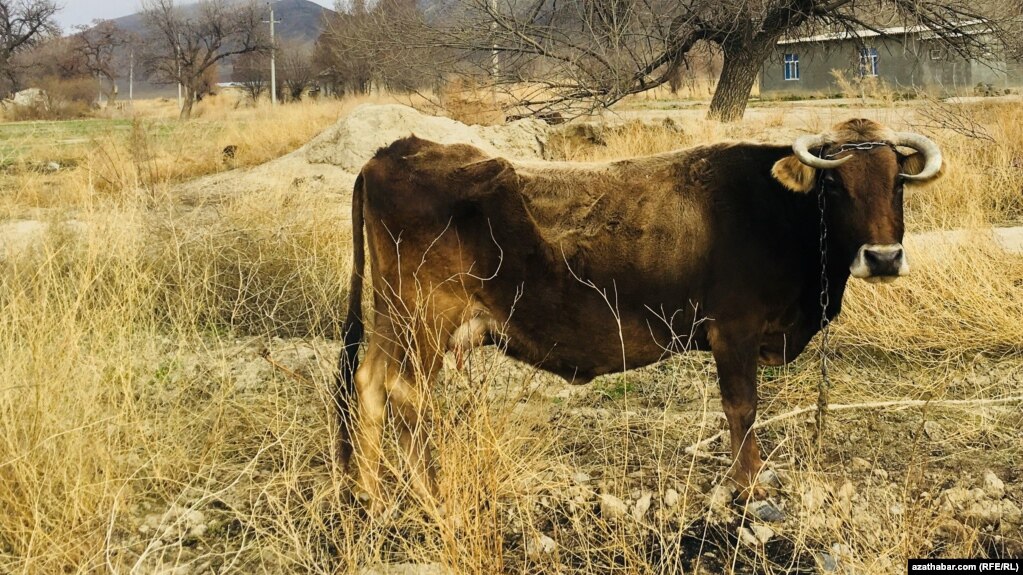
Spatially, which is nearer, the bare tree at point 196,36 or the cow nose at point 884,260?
the cow nose at point 884,260

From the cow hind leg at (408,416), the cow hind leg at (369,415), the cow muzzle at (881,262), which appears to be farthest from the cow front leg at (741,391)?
the cow hind leg at (369,415)

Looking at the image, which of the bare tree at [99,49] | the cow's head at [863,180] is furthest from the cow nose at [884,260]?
the bare tree at [99,49]

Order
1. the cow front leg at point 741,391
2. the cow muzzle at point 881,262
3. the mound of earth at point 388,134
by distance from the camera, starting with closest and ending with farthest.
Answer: the cow muzzle at point 881,262 < the cow front leg at point 741,391 < the mound of earth at point 388,134

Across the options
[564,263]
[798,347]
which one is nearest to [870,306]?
[798,347]

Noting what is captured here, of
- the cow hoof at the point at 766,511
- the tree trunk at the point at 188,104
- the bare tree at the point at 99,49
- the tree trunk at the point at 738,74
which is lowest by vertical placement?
the cow hoof at the point at 766,511

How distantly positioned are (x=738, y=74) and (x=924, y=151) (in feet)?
47.7

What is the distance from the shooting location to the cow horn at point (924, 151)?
3877 millimetres

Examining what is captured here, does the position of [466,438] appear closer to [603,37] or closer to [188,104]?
[603,37]

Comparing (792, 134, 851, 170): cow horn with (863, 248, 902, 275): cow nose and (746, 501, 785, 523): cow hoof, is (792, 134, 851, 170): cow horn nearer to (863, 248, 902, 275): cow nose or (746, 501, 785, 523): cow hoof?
(863, 248, 902, 275): cow nose

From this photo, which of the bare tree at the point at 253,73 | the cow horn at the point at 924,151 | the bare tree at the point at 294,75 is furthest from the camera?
the bare tree at the point at 253,73

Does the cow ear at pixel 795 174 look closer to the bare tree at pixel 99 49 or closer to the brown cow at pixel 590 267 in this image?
the brown cow at pixel 590 267

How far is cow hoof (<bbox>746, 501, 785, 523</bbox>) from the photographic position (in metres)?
3.90

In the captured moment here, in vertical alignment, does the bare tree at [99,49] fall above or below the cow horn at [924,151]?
above

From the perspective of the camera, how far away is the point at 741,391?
4.11m
